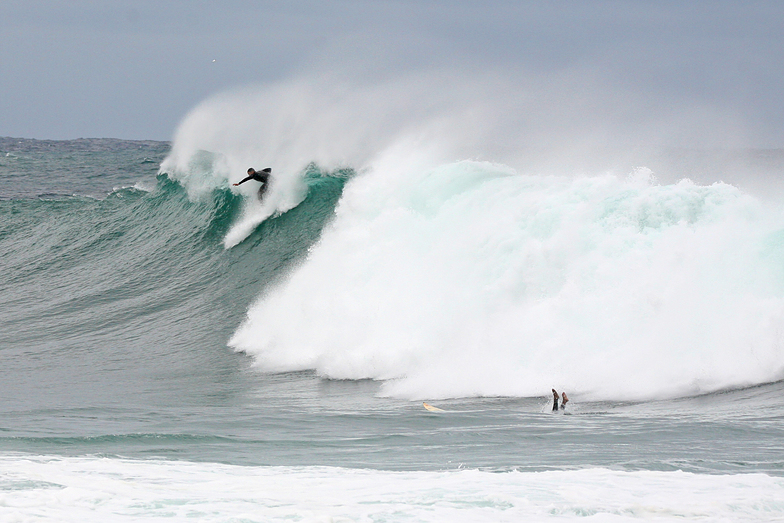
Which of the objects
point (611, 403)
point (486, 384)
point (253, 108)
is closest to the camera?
point (611, 403)

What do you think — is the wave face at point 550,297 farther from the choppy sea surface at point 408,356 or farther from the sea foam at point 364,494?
the sea foam at point 364,494

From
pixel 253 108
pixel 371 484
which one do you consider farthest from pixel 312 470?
pixel 253 108

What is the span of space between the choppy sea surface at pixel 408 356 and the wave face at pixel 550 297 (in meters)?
0.04

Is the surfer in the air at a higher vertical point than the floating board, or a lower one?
higher

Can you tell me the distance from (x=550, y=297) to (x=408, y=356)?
247cm

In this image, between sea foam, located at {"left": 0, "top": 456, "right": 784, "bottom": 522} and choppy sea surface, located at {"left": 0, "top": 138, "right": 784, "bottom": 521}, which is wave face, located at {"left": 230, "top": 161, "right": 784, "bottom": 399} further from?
sea foam, located at {"left": 0, "top": 456, "right": 784, "bottom": 522}

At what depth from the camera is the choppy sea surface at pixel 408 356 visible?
24.2ft

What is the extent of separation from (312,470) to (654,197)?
8.59 meters

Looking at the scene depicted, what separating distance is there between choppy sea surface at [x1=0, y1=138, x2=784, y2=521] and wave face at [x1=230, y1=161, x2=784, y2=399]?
4 centimetres

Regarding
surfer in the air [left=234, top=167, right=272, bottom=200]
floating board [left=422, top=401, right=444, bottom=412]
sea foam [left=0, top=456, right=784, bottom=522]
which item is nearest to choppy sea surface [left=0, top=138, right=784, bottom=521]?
sea foam [left=0, top=456, right=784, bottom=522]

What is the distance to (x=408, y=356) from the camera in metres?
13.8

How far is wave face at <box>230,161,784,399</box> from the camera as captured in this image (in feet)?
40.3

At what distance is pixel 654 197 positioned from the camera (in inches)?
563

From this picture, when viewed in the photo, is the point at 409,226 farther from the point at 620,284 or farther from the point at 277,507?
the point at 277,507
